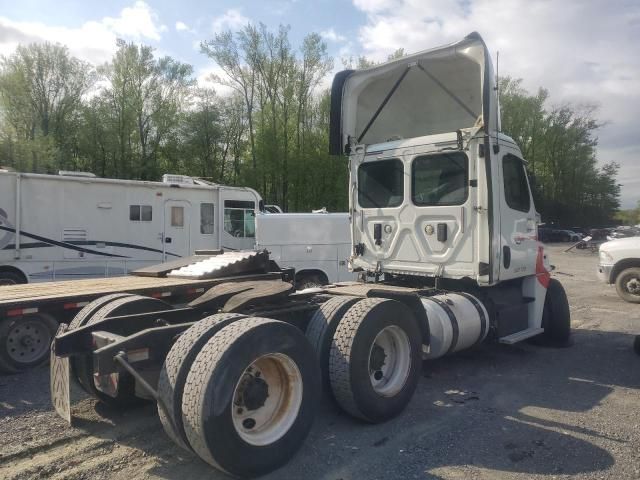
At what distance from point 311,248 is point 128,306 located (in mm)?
7205

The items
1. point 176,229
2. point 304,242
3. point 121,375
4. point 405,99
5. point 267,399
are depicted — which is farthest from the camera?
point 176,229

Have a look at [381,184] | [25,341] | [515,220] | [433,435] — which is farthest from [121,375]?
[515,220]

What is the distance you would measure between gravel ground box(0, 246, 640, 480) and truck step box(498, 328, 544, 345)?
1.24 feet

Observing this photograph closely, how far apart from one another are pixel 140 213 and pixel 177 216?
0.91m

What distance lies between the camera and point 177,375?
3266 millimetres

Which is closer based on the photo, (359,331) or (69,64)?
(359,331)

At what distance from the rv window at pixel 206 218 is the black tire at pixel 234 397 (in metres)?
9.91

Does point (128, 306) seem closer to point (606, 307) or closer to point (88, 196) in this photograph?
point (88, 196)

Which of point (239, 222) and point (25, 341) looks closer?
point (25, 341)

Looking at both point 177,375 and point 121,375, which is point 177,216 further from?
point 177,375

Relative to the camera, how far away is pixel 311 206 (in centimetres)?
3847

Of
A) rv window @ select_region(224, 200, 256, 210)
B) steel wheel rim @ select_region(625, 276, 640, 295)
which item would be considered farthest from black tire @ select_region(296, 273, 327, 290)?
steel wheel rim @ select_region(625, 276, 640, 295)

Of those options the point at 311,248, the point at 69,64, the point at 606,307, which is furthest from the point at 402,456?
the point at 69,64

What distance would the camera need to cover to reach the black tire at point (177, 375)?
323 centimetres
